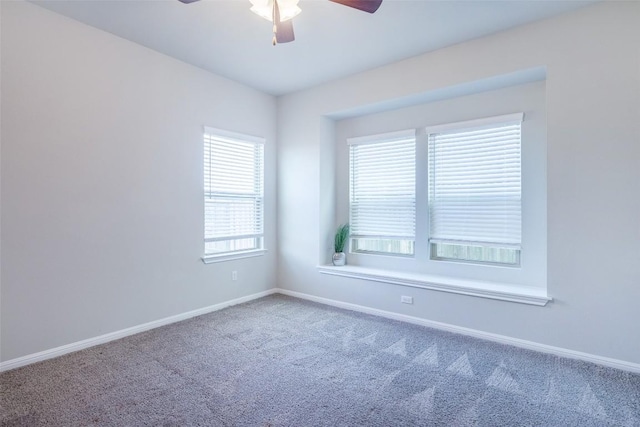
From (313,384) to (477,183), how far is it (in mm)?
2626

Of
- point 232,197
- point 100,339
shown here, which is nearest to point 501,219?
point 232,197

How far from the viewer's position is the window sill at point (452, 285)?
295 centimetres

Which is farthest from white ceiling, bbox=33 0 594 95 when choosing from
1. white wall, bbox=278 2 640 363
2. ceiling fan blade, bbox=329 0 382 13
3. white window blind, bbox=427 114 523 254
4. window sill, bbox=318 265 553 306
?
window sill, bbox=318 265 553 306

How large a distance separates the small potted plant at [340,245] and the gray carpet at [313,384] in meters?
1.23

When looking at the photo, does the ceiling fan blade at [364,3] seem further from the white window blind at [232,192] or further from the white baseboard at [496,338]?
the white baseboard at [496,338]

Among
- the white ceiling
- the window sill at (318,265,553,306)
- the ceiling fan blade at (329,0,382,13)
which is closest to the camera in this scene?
the ceiling fan blade at (329,0,382,13)

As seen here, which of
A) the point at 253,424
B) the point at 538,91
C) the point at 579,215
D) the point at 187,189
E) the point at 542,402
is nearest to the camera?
the point at 253,424

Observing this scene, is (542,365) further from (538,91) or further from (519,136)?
(538,91)

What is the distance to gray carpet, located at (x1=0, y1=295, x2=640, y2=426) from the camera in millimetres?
2000

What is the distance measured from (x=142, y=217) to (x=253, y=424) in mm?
2349

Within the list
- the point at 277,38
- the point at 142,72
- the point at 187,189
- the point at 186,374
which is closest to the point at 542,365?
the point at 186,374

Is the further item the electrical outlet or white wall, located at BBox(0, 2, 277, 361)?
the electrical outlet

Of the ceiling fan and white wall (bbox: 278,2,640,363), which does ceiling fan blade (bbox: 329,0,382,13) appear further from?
white wall (bbox: 278,2,640,363)

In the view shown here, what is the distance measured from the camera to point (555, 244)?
2.82 m
